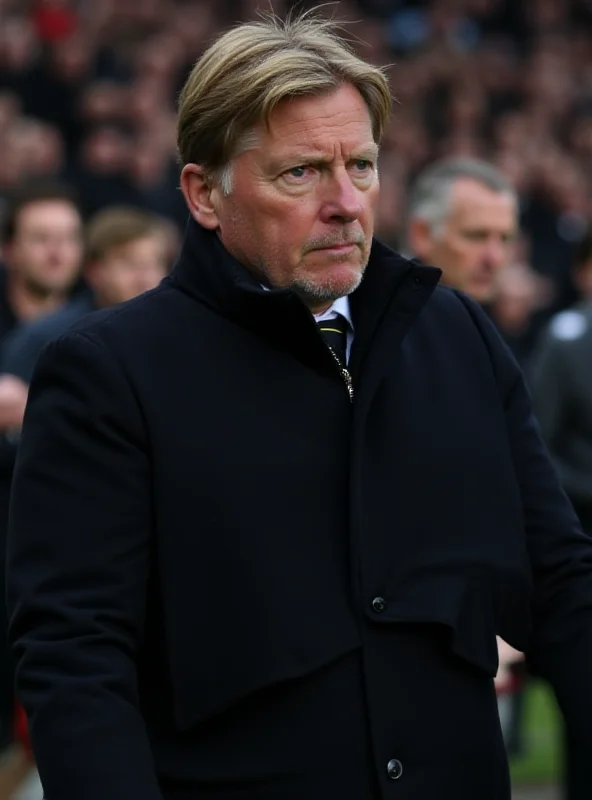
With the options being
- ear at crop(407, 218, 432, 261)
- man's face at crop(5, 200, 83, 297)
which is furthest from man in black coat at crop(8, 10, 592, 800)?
man's face at crop(5, 200, 83, 297)

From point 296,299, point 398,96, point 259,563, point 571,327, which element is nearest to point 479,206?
point 571,327

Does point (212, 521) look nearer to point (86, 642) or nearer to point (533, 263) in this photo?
point (86, 642)

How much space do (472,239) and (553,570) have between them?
2.69 m

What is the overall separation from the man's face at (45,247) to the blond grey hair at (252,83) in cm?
336

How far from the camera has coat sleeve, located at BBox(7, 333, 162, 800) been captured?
2.17 metres

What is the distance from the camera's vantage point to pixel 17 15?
35.7 feet

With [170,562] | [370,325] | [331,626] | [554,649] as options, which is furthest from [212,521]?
[554,649]

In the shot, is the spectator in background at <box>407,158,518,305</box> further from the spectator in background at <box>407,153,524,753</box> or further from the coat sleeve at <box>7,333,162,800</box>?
the coat sleeve at <box>7,333,162,800</box>

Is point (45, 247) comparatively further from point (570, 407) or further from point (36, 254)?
point (570, 407)

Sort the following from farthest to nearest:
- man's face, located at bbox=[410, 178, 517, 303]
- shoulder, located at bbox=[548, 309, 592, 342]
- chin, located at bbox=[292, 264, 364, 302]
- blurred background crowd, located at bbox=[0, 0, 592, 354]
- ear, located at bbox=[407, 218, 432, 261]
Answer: blurred background crowd, located at bbox=[0, 0, 592, 354]
shoulder, located at bbox=[548, 309, 592, 342]
ear, located at bbox=[407, 218, 432, 261]
man's face, located at bbox=[410, 178, 517, 303]
chin, located at bbox=[292, 264, 364, 302]

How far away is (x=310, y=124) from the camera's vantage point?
2369 millimetres

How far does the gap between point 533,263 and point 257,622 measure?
31.9 feet

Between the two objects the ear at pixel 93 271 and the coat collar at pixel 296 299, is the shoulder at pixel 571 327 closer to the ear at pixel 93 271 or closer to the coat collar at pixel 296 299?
the ear at pixel 93 271

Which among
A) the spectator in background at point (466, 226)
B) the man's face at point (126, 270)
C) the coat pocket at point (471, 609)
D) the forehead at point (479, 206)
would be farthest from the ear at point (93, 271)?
the coat pocket at point (471, 609)
